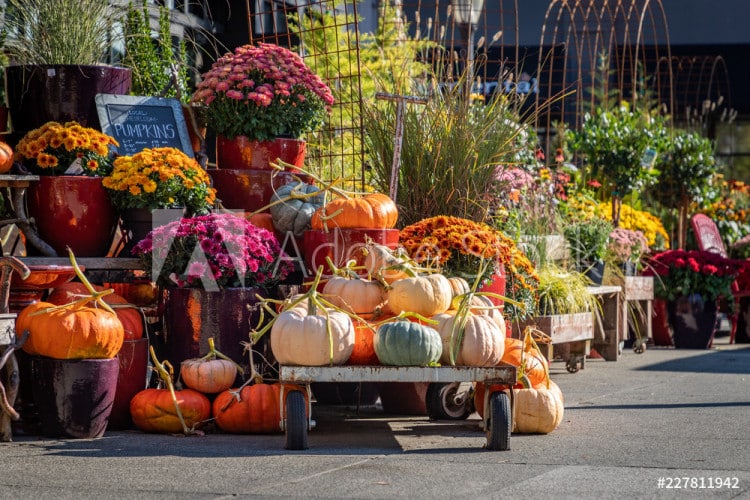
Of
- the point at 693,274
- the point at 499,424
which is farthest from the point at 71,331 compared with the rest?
the point at 693,274

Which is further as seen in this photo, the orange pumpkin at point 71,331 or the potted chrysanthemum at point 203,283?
the potted chrysanthemum at point 203,283

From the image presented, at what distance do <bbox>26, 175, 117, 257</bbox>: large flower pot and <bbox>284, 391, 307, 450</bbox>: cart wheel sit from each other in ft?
5.86

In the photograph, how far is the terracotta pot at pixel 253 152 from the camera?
6844 millimetres

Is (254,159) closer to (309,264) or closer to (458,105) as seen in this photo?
(309,264)

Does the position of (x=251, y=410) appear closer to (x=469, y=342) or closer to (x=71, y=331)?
(x=71, y=331)

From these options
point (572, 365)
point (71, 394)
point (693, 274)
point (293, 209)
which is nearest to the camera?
point (71, 394)

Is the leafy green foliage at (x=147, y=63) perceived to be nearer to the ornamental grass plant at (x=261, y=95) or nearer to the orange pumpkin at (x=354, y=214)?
the ornamental grass plant at (x=261, y=95)

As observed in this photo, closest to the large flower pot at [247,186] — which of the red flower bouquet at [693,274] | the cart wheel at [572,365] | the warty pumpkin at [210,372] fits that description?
the warty pumpkin at [210,372]

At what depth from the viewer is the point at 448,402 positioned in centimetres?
592

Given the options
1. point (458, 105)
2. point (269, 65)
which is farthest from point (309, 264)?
point (458, 105)

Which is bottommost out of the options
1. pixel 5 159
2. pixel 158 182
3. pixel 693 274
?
pixel 693 274

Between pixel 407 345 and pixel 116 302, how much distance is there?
5.20 feet

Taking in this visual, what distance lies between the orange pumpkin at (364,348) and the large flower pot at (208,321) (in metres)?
0.72

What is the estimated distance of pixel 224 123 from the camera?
6.84 meters
